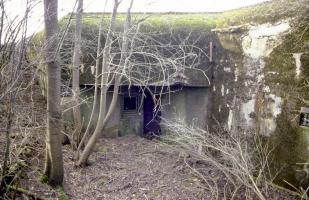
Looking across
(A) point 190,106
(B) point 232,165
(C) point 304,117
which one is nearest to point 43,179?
(B) point 232,165

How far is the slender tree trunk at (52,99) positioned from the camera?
17.5 ft

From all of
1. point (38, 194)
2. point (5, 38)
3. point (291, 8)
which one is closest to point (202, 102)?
point (291, 8)

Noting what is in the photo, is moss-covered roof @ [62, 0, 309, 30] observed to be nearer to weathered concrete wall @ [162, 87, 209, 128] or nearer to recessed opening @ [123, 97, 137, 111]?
weathered concrete wall @ [162, 87, 209, 128]

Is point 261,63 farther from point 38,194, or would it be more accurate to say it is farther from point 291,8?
point 38,194

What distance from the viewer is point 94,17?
9477mm

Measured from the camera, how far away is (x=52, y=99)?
5.69m

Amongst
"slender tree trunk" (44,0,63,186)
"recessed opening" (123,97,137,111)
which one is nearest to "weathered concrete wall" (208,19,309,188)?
"recessed opening" (123,97,137,111)

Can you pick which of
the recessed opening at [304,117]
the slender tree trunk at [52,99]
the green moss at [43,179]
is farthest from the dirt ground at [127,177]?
the recessed opening at [304,117]

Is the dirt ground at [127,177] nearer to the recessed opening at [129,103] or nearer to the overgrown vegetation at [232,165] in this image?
the overgrown vegetation at [232,165]

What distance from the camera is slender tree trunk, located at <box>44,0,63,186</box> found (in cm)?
532

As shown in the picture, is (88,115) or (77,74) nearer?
(77,74)

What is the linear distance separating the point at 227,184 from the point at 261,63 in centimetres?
275

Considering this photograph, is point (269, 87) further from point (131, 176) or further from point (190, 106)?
point (131, 176)

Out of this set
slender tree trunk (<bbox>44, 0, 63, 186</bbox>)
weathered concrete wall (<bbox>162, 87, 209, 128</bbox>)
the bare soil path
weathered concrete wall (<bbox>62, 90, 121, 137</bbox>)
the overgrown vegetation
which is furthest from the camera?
weathered concrete wall (<bbox>162, 87, 209, 128</bbox>)
